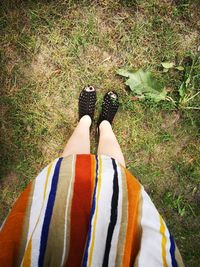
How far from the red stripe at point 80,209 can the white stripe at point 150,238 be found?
256 mm

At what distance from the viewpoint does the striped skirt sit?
1.45 meters

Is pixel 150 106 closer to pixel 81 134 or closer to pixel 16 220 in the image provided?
pixel 81 134

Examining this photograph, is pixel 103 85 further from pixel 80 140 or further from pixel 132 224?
pixel 132 224

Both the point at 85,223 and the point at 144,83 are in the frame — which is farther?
the point at 144,83

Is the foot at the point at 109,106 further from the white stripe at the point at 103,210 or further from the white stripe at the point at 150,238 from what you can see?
the white stripe at the point at 150,238

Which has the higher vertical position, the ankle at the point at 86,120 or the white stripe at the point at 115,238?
the ankle at the point at 86,120

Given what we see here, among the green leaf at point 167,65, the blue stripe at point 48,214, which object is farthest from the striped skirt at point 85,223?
the green leaf at point 167,65

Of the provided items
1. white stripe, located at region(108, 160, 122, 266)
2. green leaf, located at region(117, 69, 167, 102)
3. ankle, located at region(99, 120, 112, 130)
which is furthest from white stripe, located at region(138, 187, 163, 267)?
green leaf, located at region(117, 69, 167, 102)

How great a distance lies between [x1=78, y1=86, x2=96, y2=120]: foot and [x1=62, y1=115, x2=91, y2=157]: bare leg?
0.16 ft

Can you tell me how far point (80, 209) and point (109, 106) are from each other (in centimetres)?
111

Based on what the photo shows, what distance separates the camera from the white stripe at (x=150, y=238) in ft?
4.63

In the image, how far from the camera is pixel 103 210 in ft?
5.29

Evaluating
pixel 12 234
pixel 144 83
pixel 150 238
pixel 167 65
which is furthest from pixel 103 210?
pixel 167 65

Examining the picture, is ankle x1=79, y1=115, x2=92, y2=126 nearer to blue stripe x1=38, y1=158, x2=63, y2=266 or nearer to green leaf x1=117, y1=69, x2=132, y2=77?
green leaf x1=117, y1=69, x2=132, y2=77
